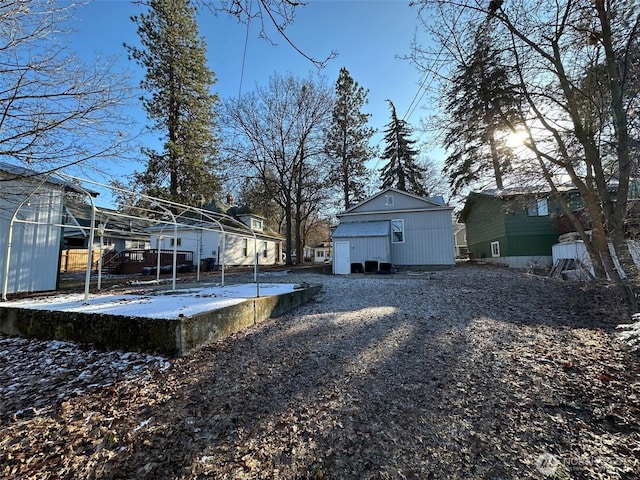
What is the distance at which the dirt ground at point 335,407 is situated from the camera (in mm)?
1877

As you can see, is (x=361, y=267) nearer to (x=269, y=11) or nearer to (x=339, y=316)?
(x=339, y=316)

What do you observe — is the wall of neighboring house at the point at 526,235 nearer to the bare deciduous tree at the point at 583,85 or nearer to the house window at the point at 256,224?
the bare deciduous tree at the point at 583,85

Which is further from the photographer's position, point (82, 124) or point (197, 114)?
point (197, 114)

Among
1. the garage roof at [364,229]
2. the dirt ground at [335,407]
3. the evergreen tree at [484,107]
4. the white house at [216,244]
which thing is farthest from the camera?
the white house at [216,244]

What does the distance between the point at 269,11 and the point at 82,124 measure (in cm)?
297

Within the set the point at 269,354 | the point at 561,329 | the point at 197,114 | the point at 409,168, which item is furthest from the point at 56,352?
the point at 409,168

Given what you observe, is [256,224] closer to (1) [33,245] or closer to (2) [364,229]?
(2) [364,229]

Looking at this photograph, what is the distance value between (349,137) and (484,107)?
56.4 feet

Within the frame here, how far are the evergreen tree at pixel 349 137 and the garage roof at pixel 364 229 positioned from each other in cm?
668

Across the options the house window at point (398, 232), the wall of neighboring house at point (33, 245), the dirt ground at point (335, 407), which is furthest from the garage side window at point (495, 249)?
the wall of neighboring house at point (33, 245)

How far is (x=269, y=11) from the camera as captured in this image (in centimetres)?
283

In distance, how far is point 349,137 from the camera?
79.4 ft

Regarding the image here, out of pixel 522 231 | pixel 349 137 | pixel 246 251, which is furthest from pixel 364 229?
pixel 246 251

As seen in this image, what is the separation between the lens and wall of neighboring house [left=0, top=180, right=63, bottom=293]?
7910 millimetres
